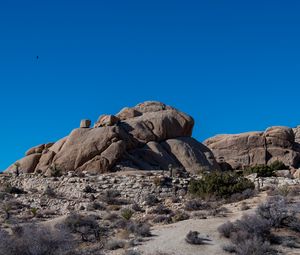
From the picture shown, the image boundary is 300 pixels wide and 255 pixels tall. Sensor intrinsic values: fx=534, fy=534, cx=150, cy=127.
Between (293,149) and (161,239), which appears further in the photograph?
(293,149)

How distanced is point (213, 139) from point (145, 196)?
3408 centimetres

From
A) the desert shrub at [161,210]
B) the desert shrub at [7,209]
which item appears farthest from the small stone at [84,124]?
the desert shrub at [161,210]

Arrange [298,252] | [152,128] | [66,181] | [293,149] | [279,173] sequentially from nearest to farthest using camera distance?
[298,252], [66,181], [279,173], [152,128], [293,149]

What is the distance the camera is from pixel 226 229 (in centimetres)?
2184

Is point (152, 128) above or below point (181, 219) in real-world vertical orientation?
above

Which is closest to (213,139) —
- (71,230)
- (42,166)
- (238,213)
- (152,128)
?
(152,128)

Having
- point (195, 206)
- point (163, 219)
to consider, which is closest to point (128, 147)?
point (195, 206)

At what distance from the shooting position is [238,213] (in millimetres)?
25641

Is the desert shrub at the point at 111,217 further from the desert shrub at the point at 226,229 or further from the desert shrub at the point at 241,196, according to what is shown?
the desert shrub at the point at 241,196

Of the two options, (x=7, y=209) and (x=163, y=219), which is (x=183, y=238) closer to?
(x=163, y=219)

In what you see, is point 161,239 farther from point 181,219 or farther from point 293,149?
point 293,149

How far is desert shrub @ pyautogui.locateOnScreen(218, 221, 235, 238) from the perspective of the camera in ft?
71.4

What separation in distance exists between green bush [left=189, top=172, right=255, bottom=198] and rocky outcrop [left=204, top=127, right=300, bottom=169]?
27.3 m

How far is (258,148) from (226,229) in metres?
39.8
